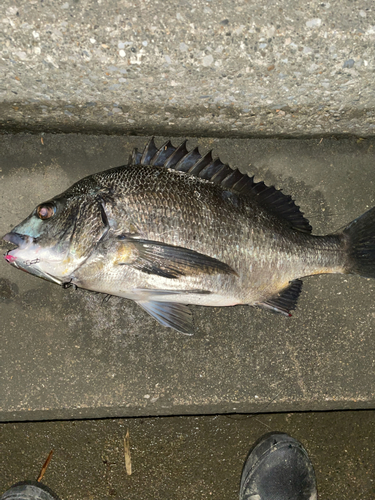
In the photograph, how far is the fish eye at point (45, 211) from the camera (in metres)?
2.00

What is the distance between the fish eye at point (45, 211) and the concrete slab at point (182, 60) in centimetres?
78

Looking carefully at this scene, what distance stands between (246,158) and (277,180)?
30cm

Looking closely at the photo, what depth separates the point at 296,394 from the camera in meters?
2.61

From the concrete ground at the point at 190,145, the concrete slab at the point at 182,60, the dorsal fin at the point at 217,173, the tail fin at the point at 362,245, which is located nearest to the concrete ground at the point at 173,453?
the concrete ground at the point at 190,145

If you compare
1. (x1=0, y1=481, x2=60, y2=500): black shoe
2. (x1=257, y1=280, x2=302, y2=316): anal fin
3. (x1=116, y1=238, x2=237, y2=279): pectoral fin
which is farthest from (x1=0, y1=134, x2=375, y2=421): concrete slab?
(x1=0, y1=481, x2=60, y2=500): black shoe

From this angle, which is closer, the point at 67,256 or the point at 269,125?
the point at 67,256

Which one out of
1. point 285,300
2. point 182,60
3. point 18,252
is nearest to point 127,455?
point 285,300

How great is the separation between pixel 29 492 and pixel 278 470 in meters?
2.14

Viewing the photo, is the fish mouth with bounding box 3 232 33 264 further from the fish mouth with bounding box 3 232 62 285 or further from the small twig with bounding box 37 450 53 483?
the small twig with bounding box 37 450 53 483

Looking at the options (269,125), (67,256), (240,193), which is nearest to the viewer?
(67,256)

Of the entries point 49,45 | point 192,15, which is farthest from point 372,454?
point 49,45

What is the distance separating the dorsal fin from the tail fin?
0.35 metres

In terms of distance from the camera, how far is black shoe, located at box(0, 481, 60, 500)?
281 centimetres

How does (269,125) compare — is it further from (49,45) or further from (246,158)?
(49,45)
